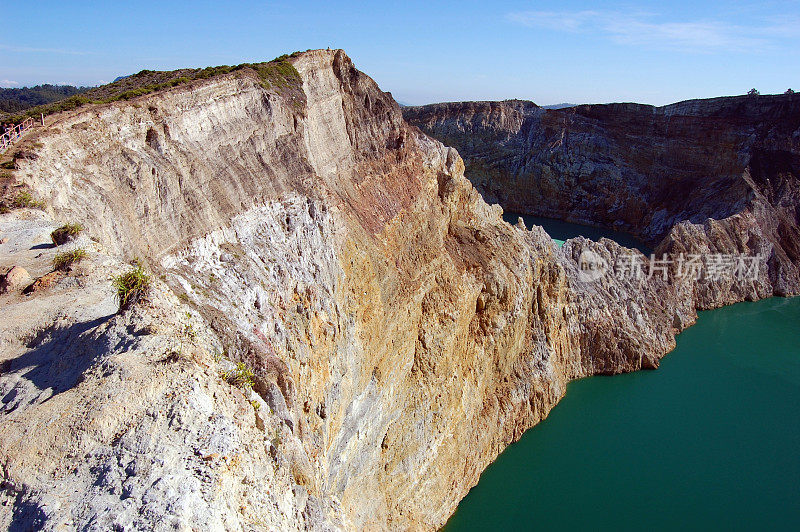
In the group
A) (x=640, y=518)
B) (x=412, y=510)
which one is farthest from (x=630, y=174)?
(x=412, y=510)

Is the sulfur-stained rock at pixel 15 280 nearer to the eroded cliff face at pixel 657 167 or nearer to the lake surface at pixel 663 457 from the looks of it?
the lake surface at pixel 663 457

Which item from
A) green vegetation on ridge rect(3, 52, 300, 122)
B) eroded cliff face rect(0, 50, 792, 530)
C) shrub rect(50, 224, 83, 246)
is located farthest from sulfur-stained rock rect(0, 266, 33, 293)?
green vegetation on ridge rect(3, 52, 300, 122)

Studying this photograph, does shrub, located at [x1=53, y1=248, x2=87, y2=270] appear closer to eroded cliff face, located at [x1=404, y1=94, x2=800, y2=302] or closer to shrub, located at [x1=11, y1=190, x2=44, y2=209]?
shrub, located at [x1=11, y1=190, x2=44, y2=209]

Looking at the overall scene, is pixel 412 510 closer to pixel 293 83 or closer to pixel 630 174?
pixel 293 83

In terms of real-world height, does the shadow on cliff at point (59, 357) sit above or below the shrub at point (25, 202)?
below

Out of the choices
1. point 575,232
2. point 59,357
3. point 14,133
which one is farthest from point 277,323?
point 575,232

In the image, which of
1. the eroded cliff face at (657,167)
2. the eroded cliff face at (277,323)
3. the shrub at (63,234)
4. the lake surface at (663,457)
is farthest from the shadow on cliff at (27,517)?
the eroded cliff face at (657,167)
